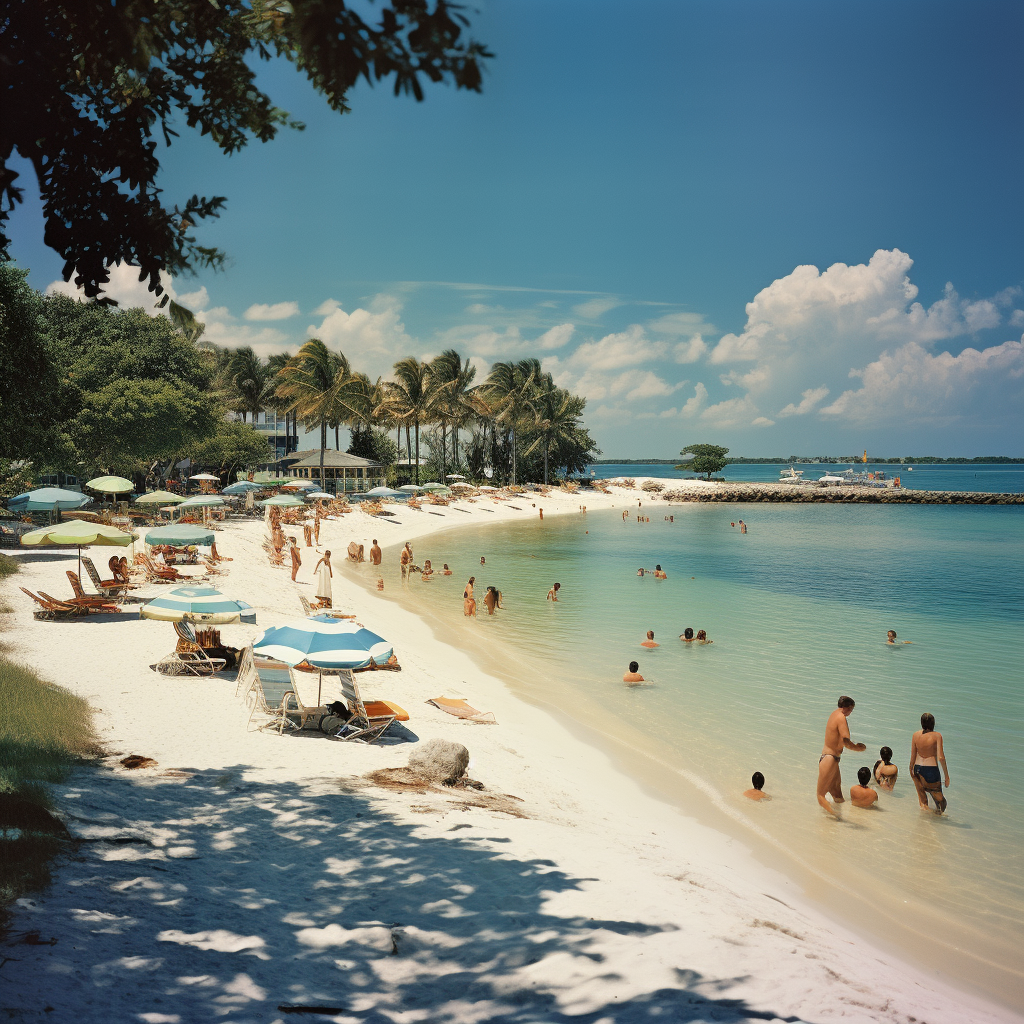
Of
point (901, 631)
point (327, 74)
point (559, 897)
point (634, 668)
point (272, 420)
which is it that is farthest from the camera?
point (272, 420)

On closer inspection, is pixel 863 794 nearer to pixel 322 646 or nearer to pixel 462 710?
pixel 462 710

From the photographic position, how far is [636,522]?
6034 centimetres

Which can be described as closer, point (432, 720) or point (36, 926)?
point (36, 926)

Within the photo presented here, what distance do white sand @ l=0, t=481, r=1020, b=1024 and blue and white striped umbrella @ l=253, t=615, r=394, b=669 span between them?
108 cm

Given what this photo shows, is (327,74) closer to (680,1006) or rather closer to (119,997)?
(119,997)

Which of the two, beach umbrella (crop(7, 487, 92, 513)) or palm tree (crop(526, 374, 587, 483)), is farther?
palm tree (crop(526, 374, 587, 483))

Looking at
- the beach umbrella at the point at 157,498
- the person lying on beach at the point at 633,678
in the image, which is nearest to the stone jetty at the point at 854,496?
the beach umbrella at the point at 157,498

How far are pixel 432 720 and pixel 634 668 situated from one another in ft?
16.7

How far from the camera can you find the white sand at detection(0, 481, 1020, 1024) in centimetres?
407

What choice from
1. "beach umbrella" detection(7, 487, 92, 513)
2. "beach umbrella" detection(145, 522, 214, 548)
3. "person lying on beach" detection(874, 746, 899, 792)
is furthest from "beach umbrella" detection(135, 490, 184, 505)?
"person lying on beach" detection(874, 746, 899, 792)

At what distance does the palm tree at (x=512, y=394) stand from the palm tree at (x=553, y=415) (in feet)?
4.42

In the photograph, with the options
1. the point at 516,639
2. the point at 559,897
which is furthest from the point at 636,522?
the point at 559,897

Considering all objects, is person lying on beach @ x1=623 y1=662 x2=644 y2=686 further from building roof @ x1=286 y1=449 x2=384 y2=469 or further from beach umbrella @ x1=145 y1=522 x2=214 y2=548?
building roof @ x1=286 y1=449 x2=384 y2=469

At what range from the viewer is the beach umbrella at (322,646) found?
30.3 ft
